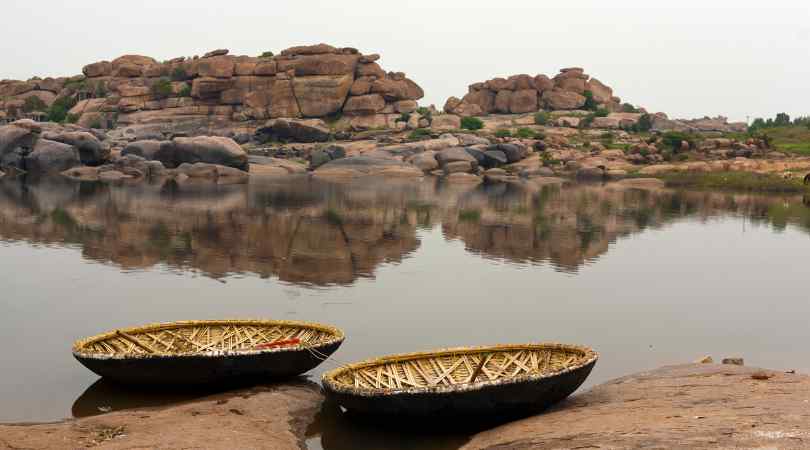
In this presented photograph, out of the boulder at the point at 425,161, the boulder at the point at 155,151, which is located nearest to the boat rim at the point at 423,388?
the boulder at the point at 155,151

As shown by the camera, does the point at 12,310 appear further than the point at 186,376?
Yes

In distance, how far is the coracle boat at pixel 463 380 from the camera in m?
9.98

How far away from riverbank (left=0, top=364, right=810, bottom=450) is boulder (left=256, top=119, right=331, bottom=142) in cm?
7470

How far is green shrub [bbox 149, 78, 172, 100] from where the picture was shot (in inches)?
3799

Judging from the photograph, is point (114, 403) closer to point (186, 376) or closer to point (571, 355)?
point (186, 376)

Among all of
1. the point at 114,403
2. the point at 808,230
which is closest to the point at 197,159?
the point at 808,230

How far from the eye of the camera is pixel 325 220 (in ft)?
119

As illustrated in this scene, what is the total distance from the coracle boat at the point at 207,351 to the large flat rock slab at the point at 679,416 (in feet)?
9.95

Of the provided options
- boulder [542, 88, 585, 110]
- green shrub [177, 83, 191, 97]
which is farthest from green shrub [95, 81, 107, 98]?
boulder [542, 88, 585, 110]

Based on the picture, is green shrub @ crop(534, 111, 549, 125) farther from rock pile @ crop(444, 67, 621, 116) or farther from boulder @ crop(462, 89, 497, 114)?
boulder @ crop(462, 89, 497, 114)

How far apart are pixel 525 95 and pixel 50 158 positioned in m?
60.4

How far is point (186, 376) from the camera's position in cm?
1152

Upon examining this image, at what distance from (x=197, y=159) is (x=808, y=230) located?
44.2 metres

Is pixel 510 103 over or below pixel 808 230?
over
